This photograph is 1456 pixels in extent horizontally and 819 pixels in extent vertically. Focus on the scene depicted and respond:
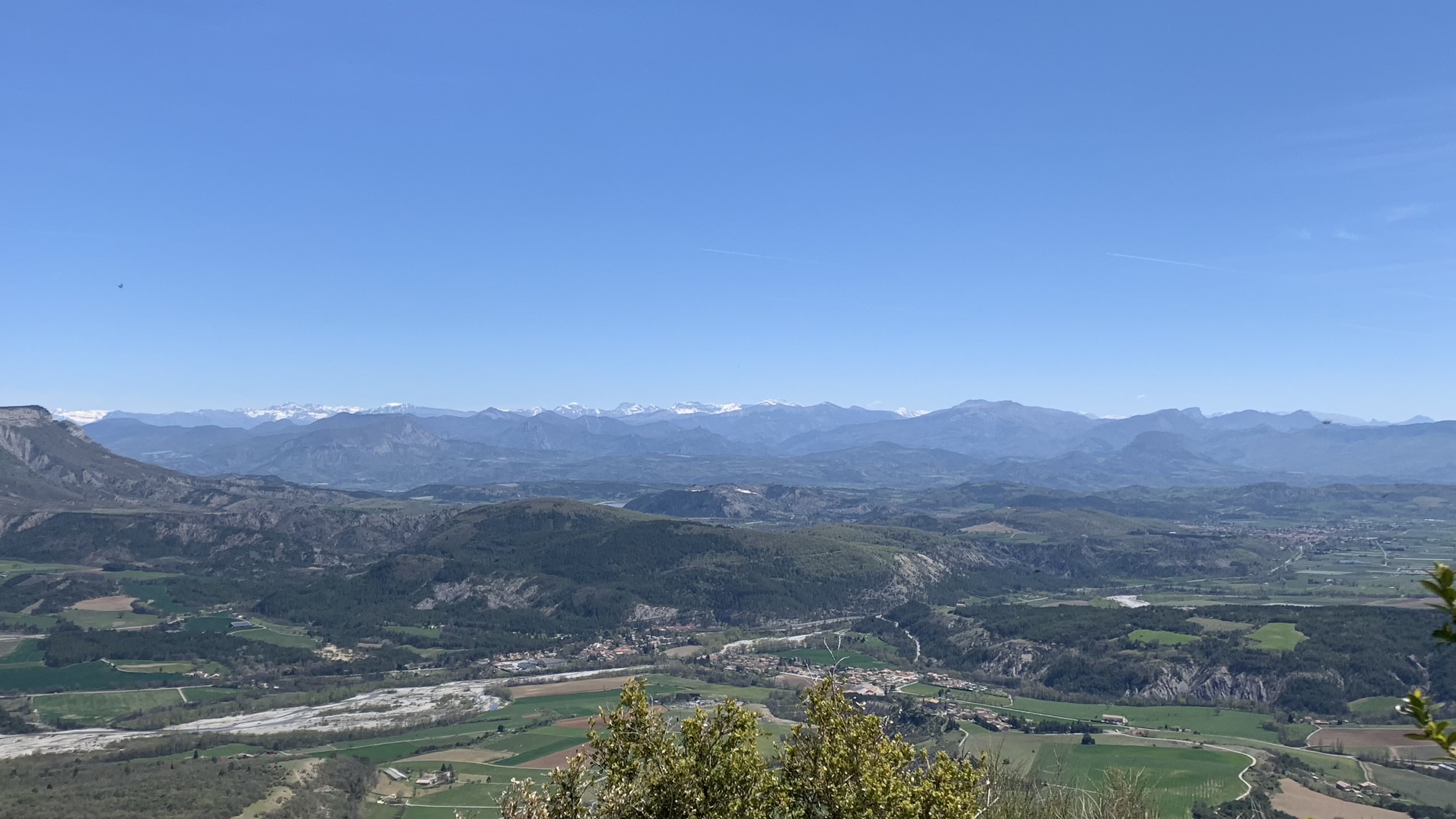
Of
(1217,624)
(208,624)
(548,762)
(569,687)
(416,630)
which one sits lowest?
(416,630)

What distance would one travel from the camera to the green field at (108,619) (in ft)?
515

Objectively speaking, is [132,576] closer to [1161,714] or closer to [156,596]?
[156,596]

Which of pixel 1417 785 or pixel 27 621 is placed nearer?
pixel 1417 785

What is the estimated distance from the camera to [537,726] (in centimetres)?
10381

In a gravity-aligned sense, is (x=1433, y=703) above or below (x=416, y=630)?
above

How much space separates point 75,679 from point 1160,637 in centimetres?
14261

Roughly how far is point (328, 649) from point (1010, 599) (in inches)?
4788

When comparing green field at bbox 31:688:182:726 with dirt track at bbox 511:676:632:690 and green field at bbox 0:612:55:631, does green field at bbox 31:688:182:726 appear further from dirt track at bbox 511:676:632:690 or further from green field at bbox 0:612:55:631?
green field at bbox 0:612:55:631

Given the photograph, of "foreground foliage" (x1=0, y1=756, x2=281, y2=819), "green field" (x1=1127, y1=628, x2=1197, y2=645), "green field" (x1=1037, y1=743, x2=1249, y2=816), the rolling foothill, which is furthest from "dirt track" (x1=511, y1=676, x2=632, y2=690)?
"green field" (x1=1127, y1=628, x2=1197, y2=645)

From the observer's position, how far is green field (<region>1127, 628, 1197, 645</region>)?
131 m

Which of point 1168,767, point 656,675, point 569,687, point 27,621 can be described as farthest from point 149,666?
point 1168,767

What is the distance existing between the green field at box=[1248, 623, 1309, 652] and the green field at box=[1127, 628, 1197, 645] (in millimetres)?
7748

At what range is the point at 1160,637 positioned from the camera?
441ft

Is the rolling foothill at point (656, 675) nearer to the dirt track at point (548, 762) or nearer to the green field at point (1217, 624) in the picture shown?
the dirt track at point (548, 762)
